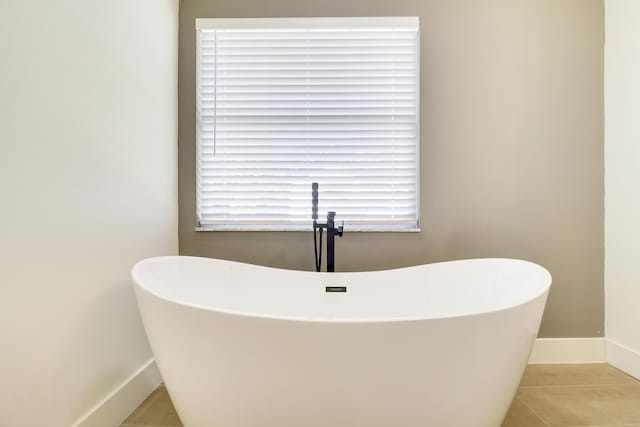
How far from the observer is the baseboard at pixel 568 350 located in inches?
81.4

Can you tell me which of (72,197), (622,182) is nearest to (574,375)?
(622,182)

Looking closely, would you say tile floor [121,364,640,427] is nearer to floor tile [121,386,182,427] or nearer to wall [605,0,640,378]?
floor tile [121,386,182,427]

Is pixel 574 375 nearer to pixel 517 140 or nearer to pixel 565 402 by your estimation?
pixel 565 402

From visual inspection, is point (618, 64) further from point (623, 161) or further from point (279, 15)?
point (279, 15)

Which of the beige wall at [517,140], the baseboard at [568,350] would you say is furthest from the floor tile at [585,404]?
the beige wall at [517,140]

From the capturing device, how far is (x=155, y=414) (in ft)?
5.13

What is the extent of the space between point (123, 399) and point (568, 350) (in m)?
2.35

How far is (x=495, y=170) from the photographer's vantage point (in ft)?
6.89

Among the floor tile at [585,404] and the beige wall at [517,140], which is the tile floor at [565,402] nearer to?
the floor tile at [585,404]

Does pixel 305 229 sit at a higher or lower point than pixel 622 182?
lower

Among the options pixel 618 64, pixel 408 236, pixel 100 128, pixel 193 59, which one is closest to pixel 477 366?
pixel 408 236

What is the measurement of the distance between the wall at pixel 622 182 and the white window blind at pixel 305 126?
1092 mm

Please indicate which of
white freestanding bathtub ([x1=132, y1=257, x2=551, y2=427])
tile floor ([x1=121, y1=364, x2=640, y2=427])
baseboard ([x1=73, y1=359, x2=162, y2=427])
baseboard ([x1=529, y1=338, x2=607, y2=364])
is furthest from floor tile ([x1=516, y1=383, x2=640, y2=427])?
baseboard ([x1=73, y1=359, x2=162, y2=427])

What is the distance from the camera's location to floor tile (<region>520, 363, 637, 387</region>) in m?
1.84
